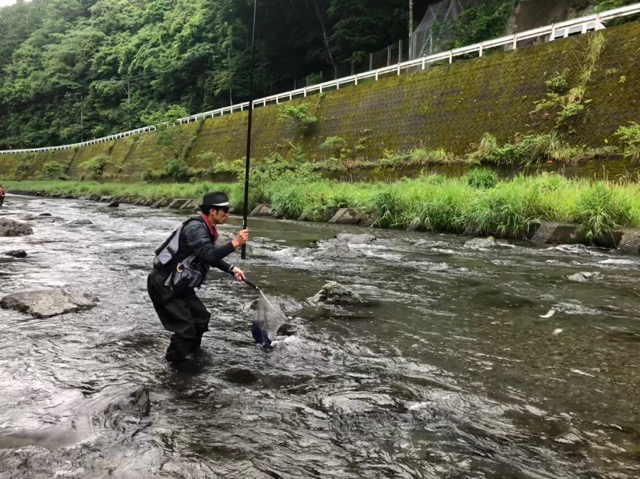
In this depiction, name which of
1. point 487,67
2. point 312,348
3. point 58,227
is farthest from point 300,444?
point 487,67

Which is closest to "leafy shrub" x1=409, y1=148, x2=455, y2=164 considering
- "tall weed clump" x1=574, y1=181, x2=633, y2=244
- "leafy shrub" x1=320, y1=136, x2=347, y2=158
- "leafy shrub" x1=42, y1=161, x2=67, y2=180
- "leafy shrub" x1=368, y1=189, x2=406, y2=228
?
"leafy shrub" x1=368, y1=189, x2=406, y2=228

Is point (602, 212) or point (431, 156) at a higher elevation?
point (431, 156)

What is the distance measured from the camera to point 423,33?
2520 centimetres

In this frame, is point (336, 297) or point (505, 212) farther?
point (505, 212)

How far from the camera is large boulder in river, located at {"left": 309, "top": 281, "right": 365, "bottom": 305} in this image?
5.09 meters

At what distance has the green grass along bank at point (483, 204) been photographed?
8.75 metres

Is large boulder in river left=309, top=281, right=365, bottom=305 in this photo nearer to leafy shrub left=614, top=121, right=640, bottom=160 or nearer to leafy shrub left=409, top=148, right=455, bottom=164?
leafy shrub left=614, top=121, right=640, bottom=160

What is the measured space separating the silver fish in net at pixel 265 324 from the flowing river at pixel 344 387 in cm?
11

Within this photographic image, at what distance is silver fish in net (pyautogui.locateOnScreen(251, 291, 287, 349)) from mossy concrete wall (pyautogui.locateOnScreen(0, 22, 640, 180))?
11.8 m

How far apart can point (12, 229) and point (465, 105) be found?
1433 centimetres

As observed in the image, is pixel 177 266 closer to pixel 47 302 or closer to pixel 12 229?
pixel 47 302

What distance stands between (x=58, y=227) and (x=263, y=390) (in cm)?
1215

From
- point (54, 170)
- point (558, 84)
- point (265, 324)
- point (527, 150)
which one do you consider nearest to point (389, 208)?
point (527, 150)

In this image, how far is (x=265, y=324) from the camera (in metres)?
3.75
